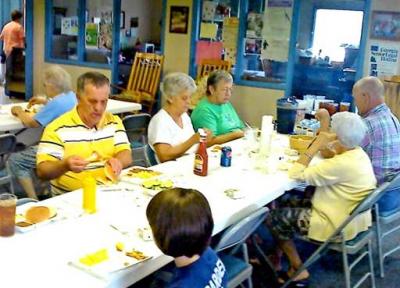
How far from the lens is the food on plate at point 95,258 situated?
1.78m

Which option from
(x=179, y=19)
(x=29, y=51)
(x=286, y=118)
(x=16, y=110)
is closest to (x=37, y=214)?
(x=16, y=110)

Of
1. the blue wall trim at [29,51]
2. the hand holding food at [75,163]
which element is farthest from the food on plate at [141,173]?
the blue wall trim at [29,51]

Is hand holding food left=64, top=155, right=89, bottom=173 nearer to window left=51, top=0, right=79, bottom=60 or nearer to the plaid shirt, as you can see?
the plaid shirt

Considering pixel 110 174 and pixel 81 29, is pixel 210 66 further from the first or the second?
pixel 110 174

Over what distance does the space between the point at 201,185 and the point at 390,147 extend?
150cm

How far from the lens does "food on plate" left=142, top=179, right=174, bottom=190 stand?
259cm

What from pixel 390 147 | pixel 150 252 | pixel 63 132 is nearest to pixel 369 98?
pixel 390 147

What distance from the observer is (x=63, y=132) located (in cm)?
271

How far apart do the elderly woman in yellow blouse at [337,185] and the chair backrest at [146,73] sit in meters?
4.45

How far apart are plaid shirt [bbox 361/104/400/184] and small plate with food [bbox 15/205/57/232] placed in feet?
7.14

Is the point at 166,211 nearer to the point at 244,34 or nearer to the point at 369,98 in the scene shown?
the point at 369,98

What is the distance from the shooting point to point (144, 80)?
737 cm

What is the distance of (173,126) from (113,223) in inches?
51.9

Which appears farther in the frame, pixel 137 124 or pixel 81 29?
pixel 81 29
